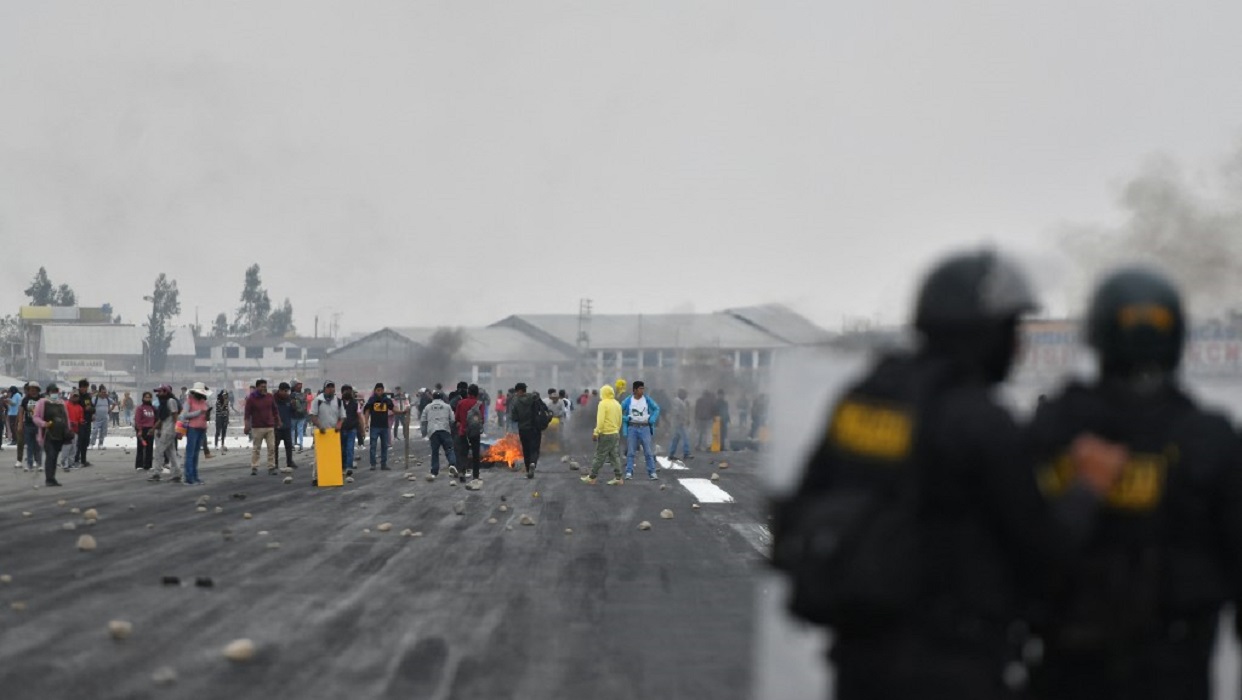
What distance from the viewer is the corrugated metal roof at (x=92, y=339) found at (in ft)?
471

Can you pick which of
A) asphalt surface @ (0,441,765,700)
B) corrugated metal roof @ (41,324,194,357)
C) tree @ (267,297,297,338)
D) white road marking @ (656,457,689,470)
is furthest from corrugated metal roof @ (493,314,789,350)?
asphalt surface @ (0,441,765,700)

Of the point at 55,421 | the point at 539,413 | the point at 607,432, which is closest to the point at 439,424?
the point at 539,413

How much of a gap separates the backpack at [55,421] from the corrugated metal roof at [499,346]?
9550 cm

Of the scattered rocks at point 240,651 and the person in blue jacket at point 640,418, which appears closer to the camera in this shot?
the scattered rocks at point 240,651

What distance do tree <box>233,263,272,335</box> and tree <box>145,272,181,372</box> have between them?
1498 cm

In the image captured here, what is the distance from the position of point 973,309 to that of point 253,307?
191961mm

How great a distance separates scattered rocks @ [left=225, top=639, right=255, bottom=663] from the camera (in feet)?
29.9

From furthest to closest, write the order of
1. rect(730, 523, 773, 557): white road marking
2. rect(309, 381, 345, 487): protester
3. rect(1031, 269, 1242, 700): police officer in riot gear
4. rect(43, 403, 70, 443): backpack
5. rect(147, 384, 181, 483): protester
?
rect(147, 384, 181, 483): protester → rect(309, 381, 345, 487): protester → rect(43, 403, 70, 443): backpack → rect(730, 523, 773, 557): white road marking → rect(1031, 269, 1242, 700): police officer in riot gear

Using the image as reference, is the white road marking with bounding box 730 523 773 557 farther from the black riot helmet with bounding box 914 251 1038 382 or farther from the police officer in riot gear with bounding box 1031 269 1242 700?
the black riot helmet with bounding box 914 251 1038 382

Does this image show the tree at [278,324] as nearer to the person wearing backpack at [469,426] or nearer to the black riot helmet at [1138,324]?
the person wearing backpack at [469,426]

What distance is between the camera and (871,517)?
11.2 feet

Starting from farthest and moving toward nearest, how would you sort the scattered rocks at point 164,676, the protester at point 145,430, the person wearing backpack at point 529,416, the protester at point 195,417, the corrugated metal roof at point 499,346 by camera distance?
the corrugated metal roof at point 499,346 → the protester at point 145,430 → the person wearing backpack at point 529,416 → the protester at point 195,417 → the scattered rocks at point 164,676

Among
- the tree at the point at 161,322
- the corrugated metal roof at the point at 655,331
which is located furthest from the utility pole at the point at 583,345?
the tree at the point at 161,322

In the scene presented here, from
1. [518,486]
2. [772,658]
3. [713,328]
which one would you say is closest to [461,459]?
[518,486]
